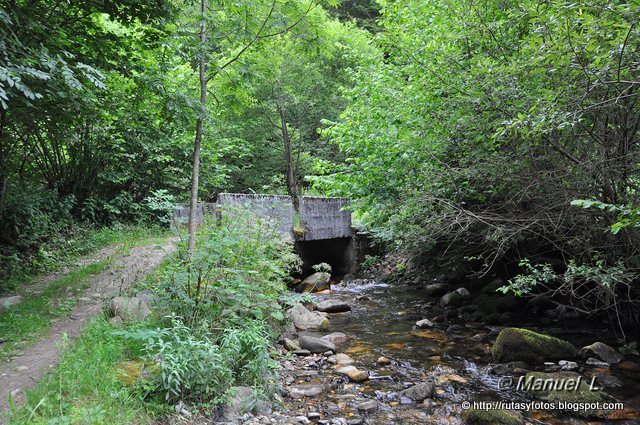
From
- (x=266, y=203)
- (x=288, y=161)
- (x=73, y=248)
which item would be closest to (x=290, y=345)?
(x=266, y=203)

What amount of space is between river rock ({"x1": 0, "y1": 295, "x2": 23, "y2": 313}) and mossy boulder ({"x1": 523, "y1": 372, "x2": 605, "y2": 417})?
740 cm

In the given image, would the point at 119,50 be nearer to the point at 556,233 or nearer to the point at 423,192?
the point at 423,192

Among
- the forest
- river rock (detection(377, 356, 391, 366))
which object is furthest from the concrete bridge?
river rock (detection(377, 356, 391, 366))

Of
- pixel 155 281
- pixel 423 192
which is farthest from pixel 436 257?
pixel 155 281

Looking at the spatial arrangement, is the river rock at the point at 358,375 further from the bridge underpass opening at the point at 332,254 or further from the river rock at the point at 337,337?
the bridge underpass opening at the point at 332,254

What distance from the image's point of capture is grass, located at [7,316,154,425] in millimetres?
3066

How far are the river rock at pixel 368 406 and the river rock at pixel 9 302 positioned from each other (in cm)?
526

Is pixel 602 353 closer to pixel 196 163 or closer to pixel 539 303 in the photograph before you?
pixel 539 303

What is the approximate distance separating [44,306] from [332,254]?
11135 mm

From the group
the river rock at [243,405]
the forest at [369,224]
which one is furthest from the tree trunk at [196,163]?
the river rock at [243,405]

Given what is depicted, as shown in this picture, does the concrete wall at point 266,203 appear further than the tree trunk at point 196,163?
Yes

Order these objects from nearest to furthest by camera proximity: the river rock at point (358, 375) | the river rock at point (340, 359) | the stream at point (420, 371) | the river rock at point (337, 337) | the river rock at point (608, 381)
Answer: the stream at point (420, 371) → the river rock at point (608, 381) → the river rock at point (358, 375) → the river rock at point (340, 359) → the river rock at point (337, 337)

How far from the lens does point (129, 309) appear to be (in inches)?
209

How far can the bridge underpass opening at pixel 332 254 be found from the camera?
15.5 metres
